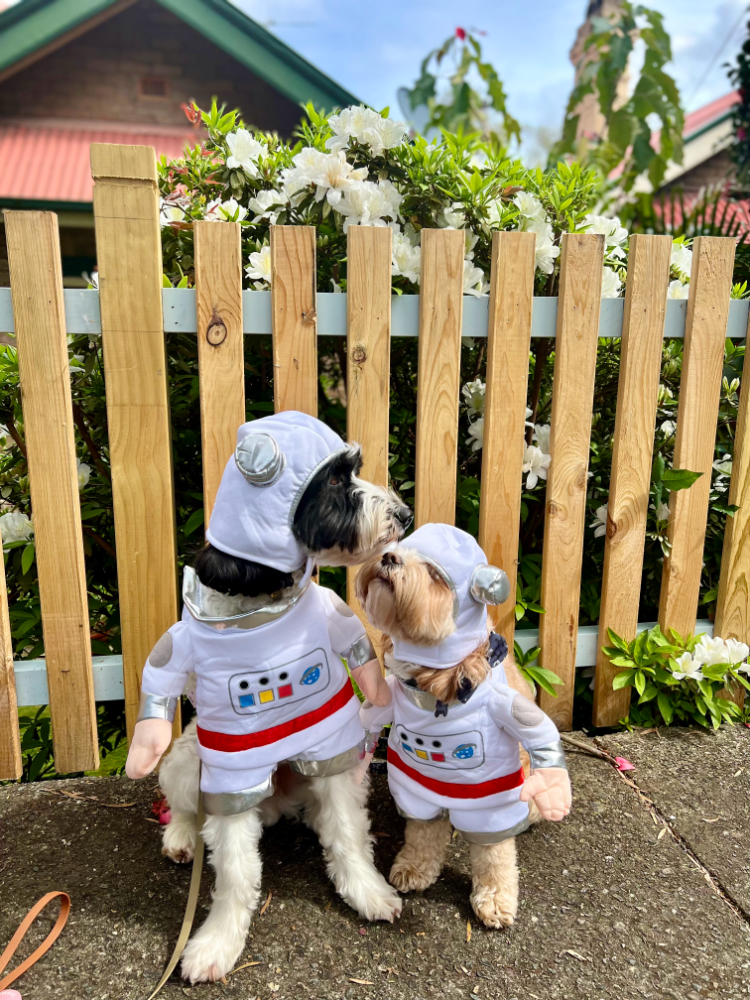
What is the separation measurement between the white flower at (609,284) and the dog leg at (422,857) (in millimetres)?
1774

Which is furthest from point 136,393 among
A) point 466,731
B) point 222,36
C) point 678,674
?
point 222,36

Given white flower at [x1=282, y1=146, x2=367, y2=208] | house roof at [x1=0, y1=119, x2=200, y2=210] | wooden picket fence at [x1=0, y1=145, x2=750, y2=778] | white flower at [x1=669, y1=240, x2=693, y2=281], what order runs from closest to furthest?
1. wooden picket fence at [x1=0, y1=145, x2=750, y2=778]
2. white flower at [x1=282, y1=146, x2=367, y2=208]
3. white flower at [x1=669, y1=240, x2=693, y2=281]
4. house roof at [x1=0, y1=119, x2=200, y2=210]

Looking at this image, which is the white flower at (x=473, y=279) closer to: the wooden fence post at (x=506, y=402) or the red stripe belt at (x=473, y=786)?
the wooden fence post at (x=506, y=402)

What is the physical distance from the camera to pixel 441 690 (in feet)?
5.22

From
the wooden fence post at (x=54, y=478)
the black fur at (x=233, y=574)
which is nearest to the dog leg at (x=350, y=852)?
the black fur at (x=233, y=574)

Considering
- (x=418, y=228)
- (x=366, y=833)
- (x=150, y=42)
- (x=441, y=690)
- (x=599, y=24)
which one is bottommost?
(x=366, y=833)

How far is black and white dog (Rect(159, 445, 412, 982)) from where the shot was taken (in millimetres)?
1485

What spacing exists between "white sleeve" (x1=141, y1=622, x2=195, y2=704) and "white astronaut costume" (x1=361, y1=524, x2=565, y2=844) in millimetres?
514

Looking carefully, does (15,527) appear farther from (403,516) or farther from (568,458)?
(568,458)

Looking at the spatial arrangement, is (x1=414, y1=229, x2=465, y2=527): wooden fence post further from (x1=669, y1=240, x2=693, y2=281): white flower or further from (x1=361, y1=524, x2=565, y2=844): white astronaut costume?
(x1=669, y1=240, x2=693, y2=281): white flower

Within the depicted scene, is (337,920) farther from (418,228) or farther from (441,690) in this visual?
(418,228)

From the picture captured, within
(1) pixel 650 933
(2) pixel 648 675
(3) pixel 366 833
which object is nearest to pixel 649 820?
(1) pixel 650 933

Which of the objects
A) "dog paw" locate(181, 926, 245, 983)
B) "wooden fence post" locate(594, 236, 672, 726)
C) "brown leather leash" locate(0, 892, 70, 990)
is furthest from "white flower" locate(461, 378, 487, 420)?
"brown leather leash" locate(0, 892, 70, 990)

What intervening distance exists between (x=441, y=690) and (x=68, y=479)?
131cm
